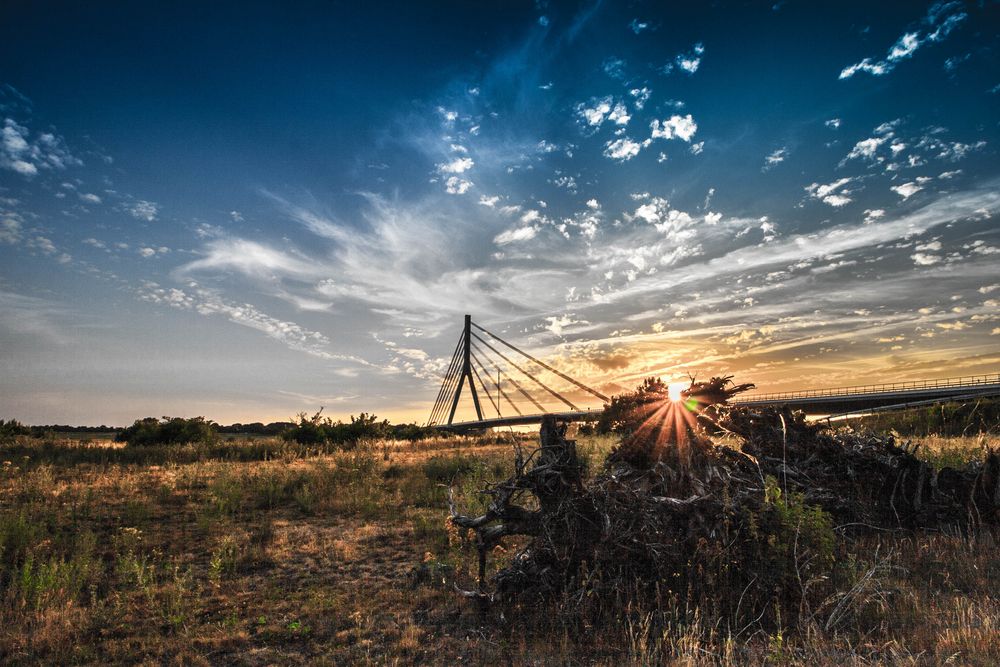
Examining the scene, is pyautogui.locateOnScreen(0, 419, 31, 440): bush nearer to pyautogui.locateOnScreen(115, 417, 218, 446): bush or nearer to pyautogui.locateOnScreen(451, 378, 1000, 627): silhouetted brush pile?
pyautogui.locateOnScreen(115, 417, 218, 446): bush

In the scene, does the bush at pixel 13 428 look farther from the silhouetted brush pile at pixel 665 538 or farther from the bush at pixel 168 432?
the silhouetted brush pile at pixel 665 538

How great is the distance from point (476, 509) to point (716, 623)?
20.1ft

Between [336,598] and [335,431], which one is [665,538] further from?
[335,431]

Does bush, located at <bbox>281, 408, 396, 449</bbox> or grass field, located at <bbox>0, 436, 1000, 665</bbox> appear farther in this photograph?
bush, located at <bbox>281, 408, 396, 449</bbox>

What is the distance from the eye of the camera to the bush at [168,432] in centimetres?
2494

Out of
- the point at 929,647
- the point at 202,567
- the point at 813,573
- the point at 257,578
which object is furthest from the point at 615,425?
the point at 202,567

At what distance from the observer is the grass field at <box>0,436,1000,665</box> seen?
5.27 meters

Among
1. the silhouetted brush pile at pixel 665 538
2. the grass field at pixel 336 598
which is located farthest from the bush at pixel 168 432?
the silhouetted brush pile at pixel 665 538

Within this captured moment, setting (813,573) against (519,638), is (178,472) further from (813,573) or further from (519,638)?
(813,573)

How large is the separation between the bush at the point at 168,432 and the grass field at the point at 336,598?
13600mm

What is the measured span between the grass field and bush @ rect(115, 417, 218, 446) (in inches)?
535

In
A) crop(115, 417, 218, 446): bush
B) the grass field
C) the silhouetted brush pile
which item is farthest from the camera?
crop(115, 417, 218, 446): bush

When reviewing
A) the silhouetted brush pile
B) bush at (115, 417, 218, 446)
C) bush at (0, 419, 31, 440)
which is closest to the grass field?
the silhouetted brush pile

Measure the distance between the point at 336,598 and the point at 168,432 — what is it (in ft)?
77.6
